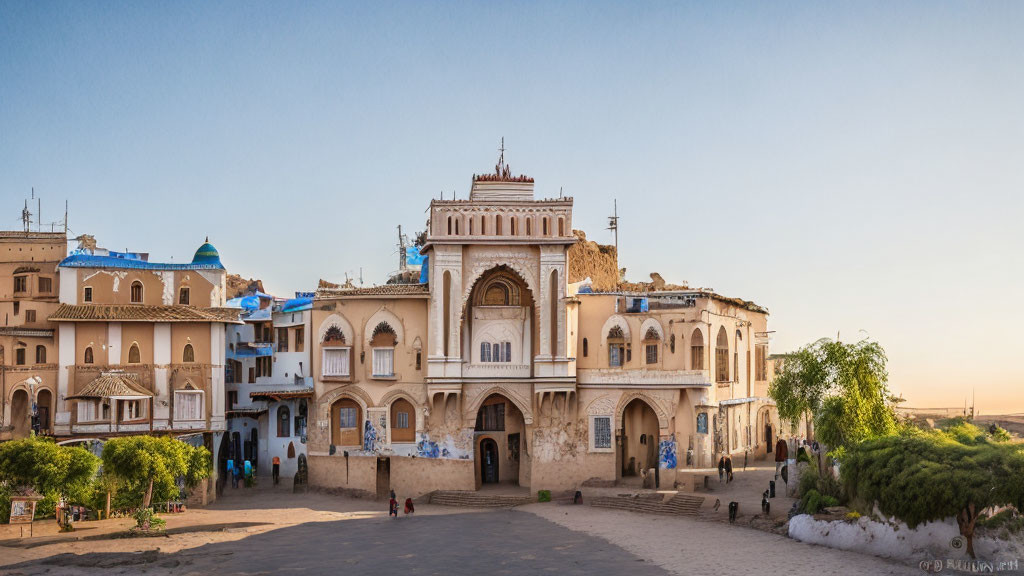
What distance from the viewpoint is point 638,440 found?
47219 millimetres

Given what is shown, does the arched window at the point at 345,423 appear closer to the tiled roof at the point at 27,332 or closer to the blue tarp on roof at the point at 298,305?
the blue tarp on roof at the point at 298,305

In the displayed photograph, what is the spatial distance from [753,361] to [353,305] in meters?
21.0

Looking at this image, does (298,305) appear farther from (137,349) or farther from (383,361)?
(137,349)

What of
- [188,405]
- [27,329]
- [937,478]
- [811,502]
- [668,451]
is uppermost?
[27,329]

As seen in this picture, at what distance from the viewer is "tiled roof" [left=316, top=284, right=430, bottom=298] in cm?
4591

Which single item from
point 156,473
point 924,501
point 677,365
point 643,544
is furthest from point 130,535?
point 924,501

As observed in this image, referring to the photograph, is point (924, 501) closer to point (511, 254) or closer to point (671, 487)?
point (671, 487)

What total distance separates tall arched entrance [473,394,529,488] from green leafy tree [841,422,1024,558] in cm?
1913

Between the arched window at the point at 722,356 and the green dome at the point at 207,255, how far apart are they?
964 inches

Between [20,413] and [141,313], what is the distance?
6.49 metres

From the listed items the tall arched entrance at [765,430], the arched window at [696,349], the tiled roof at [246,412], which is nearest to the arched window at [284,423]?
the tiled roof at [246,412]

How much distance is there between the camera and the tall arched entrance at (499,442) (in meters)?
47.1

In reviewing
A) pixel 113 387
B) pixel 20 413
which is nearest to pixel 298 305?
pixel 113 387

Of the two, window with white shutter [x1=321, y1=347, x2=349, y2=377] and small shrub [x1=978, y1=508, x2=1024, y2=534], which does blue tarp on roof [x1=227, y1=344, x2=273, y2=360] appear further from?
small shrub [x1=978, y1=508, x2=1024, y2=534]
